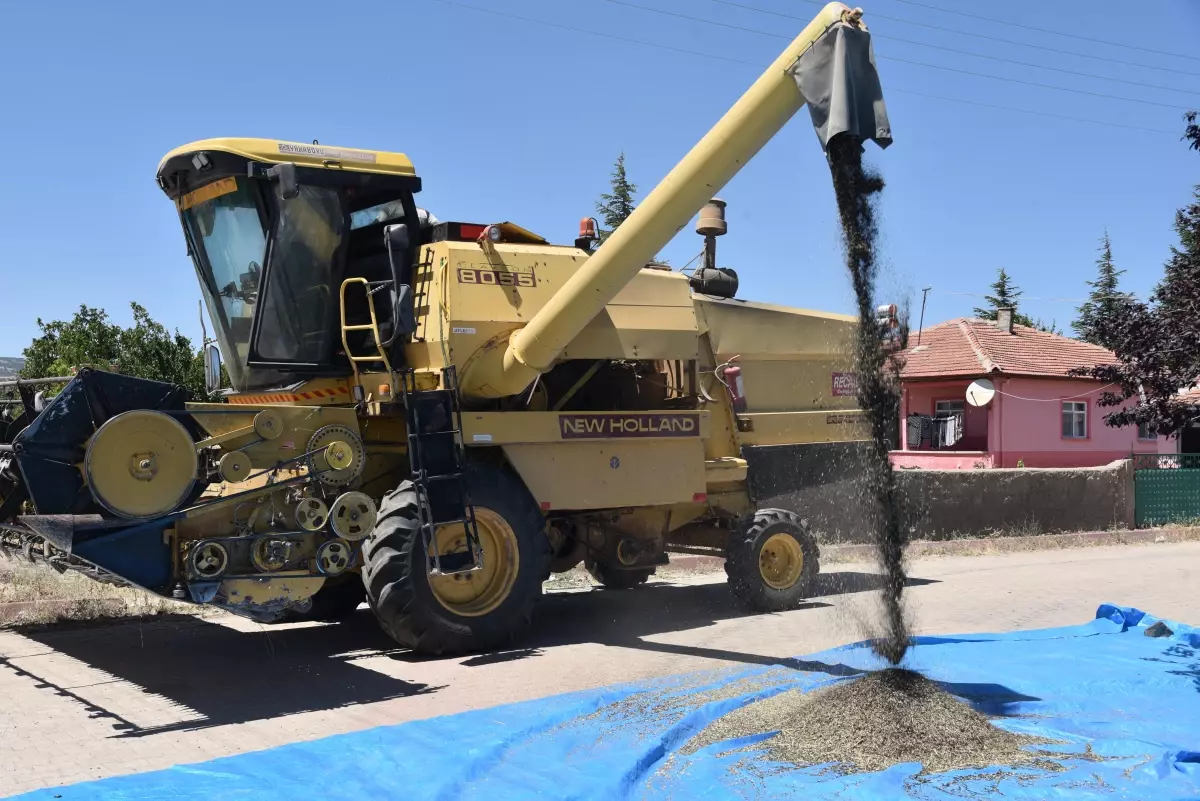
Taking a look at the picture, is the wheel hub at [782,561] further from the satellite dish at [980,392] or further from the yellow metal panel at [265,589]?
the satellite dish at [980,392]

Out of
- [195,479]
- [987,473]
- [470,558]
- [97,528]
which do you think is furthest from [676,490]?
[987,473]

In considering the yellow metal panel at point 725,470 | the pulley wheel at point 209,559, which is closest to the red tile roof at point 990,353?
the yellow metal panel at point 725,470

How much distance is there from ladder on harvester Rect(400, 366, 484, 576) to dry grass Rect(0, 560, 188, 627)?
318 cm

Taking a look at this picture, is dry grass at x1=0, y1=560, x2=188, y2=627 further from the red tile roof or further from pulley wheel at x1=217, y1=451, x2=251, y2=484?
the red tile roof

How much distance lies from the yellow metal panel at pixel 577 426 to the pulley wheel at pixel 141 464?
219 cm

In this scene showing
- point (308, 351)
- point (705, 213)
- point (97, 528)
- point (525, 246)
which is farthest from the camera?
point (705, 213)

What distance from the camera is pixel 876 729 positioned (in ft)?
17.9

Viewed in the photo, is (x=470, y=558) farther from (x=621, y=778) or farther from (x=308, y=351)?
(x=621, y=778)

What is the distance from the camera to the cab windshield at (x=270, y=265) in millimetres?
7914

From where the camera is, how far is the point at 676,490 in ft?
30.5

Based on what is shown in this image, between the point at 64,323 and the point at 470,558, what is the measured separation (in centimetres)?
2017

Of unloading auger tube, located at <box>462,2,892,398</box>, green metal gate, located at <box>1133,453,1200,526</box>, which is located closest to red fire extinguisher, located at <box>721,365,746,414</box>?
unloading auger tube, located at <box>462,2,892,398</box>

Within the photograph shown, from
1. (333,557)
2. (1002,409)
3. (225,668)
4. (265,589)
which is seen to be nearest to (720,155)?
(333,557)

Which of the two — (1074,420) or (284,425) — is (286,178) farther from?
(1074,420)
